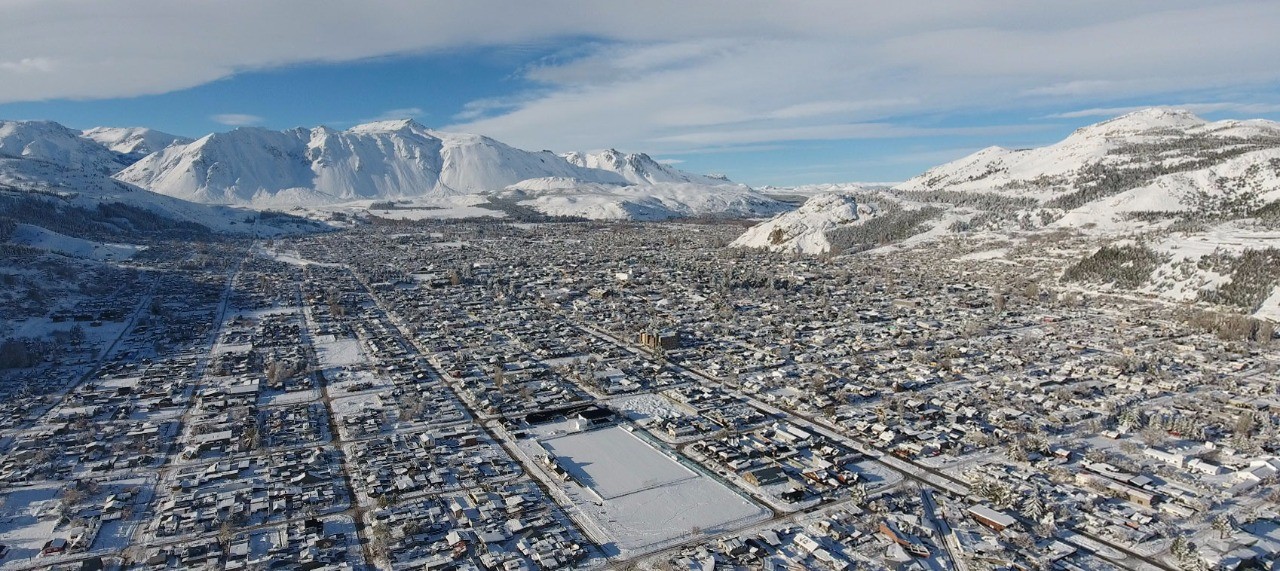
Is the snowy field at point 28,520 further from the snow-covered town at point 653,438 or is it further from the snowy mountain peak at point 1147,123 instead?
the snowy mountain peak at point 1147,123

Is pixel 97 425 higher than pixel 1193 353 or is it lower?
higher

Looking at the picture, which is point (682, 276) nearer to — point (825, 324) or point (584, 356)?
point (825, 324)

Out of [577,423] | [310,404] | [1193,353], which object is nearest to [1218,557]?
[577,423]

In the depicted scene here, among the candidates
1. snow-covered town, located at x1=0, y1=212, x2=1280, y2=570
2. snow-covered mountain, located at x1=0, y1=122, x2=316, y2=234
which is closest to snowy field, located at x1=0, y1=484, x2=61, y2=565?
snow-covered town, located at x1=0, y1=212, x2=1280, y2=570

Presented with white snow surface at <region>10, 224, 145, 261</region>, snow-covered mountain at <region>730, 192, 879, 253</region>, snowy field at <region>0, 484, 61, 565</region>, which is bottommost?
snow-covered mountain at <region>730, 192, 879, 253</region>

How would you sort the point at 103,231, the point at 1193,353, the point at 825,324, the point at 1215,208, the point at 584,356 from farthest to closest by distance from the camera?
the point at 103,231 → the point at 1215,208 → the point at 825,324 → the point at 584,356 → the point at 1193,353

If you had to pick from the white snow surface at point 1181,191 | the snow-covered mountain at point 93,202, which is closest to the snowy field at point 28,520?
the white snow surface at point 1181,191

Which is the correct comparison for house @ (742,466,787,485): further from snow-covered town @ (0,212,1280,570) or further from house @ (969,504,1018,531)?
house @ (969,504,1018,531)

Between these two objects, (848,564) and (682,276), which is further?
(682,276)
